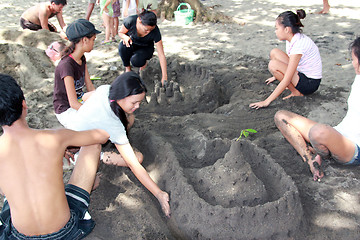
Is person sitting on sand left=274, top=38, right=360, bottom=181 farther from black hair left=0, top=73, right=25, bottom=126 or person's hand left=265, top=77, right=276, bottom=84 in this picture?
black hair left=0, top=73, right=25, bottom=126

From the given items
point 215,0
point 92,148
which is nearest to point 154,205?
point 92,148

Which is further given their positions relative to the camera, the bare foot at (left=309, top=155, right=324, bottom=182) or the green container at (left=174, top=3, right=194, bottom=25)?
the green container at (left=174, top=3, right=194, bottom=25)

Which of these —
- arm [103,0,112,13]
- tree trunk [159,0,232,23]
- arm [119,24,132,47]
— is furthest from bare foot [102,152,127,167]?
tree trunk [159,0,232,23]

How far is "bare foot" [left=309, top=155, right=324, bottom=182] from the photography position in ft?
7.46

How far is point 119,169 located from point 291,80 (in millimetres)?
2068

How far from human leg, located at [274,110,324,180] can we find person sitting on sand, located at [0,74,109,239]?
1578 millimetres

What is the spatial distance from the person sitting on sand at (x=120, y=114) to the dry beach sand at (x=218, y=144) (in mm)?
189

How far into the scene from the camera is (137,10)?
15.9 feet

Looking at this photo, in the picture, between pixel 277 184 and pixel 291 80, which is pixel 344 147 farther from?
pixel 291 80

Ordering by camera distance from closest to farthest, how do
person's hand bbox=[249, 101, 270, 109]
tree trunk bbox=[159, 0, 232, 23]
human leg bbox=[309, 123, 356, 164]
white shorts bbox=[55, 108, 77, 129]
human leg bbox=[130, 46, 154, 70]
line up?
1. human leg bbox=[309, 123, 356, 164]
2. white shorts bbox=[55, 108, 77, 129]
3. person's hand bbox=[249, 101, 270, 109]
4. human leg bbox=[130, 46, 154, 70]
5. tree trunk bbox=[159, 0, 232, 23]

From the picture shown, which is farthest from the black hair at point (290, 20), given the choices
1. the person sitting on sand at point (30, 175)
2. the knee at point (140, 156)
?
the person sitting on sand at point (30, 175)

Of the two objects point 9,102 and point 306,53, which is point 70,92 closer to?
point 9,102

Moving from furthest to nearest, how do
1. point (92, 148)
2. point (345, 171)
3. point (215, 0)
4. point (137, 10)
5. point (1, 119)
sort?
point (215, 0)
point (137, 10)
point (345, 171)
point (92, 148)
point (1, 119)

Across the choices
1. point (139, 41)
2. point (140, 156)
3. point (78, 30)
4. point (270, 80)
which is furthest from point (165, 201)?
point (139, 41)
